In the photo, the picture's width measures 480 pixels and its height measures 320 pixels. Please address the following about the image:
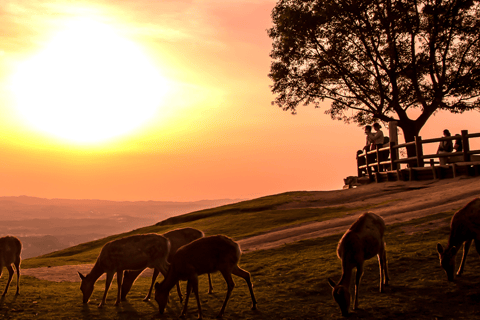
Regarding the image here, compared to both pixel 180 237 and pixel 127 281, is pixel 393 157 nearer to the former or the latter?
pixel 180 237

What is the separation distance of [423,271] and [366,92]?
30.8 m

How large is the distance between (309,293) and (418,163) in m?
25.9

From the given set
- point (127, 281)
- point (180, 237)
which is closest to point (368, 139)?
point (180, 237)

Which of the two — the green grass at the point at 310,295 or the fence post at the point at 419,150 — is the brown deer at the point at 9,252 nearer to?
the green grass at the point at 310,295

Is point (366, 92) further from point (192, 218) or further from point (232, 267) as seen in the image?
point (232, 267)

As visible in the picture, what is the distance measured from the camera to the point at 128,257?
502 inches

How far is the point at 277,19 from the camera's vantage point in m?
42.6

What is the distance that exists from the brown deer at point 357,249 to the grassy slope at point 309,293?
0.50m

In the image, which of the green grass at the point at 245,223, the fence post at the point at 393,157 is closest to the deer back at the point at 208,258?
the green grass at the point at 245,223

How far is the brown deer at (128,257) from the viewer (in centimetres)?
1277

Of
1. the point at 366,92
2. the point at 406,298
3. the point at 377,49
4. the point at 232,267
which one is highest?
the point at 377,49

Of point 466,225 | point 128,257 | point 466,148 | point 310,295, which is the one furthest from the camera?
point 466,148

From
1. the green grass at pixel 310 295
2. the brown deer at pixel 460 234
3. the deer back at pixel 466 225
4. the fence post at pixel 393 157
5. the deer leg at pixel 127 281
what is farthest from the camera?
the fence post at pixel 393 157

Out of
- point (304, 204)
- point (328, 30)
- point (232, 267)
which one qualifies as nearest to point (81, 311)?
point (232, 267)
